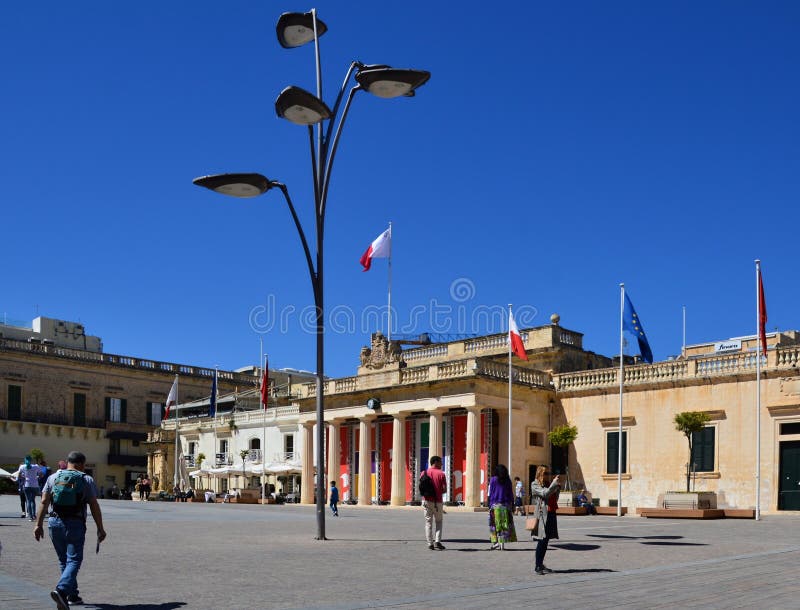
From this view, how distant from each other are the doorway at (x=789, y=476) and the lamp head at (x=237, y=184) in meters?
23.5

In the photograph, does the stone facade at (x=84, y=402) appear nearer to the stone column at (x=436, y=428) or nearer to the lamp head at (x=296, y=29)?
the stone column at (x=436, y=428)

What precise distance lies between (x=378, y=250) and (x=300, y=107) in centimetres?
2610

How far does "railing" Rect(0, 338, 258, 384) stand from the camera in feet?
216

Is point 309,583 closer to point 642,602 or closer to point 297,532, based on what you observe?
point 642,602

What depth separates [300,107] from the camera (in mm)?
16844

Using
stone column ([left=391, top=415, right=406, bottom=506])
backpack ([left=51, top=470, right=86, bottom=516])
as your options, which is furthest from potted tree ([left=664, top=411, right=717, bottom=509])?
backpack ([left=51, top=470, right=86, bottom=516])

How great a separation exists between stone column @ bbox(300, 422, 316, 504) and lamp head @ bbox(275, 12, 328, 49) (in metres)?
32.1

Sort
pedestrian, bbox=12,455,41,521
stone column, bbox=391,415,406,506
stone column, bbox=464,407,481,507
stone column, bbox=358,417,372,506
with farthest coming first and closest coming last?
stone column, bbox=358,417,372,506, stone column, bbox=391,415,406,506, stone column, bbox=464,407,481,507, pedestrian, bbox=12,455,41,521

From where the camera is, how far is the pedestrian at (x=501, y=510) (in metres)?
16.8

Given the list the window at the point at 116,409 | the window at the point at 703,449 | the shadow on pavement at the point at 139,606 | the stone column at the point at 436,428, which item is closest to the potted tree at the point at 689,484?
the window at the point at 703,449

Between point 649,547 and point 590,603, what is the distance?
7.98 m

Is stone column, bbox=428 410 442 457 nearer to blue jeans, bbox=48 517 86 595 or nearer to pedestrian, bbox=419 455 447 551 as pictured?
pedestrian, bbox=419 455 447 551

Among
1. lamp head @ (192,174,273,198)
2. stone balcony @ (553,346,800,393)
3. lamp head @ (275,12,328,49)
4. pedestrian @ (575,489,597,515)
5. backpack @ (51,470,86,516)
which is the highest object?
lamp head @ (275,12,328,49)

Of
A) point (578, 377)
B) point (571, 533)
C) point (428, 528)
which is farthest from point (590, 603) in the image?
point (578, 377)
